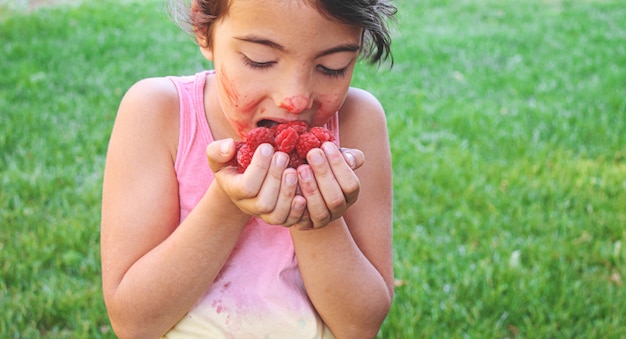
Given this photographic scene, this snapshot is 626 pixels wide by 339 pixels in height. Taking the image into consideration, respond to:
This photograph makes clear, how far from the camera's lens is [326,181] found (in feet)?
5.09

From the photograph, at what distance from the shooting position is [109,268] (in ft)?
6.40

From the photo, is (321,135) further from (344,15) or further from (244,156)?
(344,15)

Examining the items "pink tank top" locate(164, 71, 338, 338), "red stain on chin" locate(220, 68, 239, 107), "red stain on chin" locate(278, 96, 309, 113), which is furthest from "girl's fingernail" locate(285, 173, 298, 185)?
"pink tank top" locate(164, 71, 338, 338)

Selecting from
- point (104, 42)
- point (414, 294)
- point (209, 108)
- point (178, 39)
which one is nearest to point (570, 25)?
point (178, 39)

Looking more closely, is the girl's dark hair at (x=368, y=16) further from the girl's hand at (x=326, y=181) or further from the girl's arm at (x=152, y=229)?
the girl's arm at (x=152, y=229)

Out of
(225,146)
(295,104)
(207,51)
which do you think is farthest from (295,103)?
(207,51)

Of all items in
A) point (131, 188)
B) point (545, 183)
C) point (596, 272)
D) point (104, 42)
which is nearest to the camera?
point (131, 188)

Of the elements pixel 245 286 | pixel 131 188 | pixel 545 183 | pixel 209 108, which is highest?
pixel 209 108

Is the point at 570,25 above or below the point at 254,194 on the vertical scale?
below

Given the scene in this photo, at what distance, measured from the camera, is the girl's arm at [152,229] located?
1.82m

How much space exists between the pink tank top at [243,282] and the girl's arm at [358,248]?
0.08 m

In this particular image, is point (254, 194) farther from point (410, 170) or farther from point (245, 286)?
point (410, 170)

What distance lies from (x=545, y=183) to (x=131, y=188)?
122 inches

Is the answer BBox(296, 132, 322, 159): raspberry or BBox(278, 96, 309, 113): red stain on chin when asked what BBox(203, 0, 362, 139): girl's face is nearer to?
BBox(278, 96, 309, 113): red stain on chin
